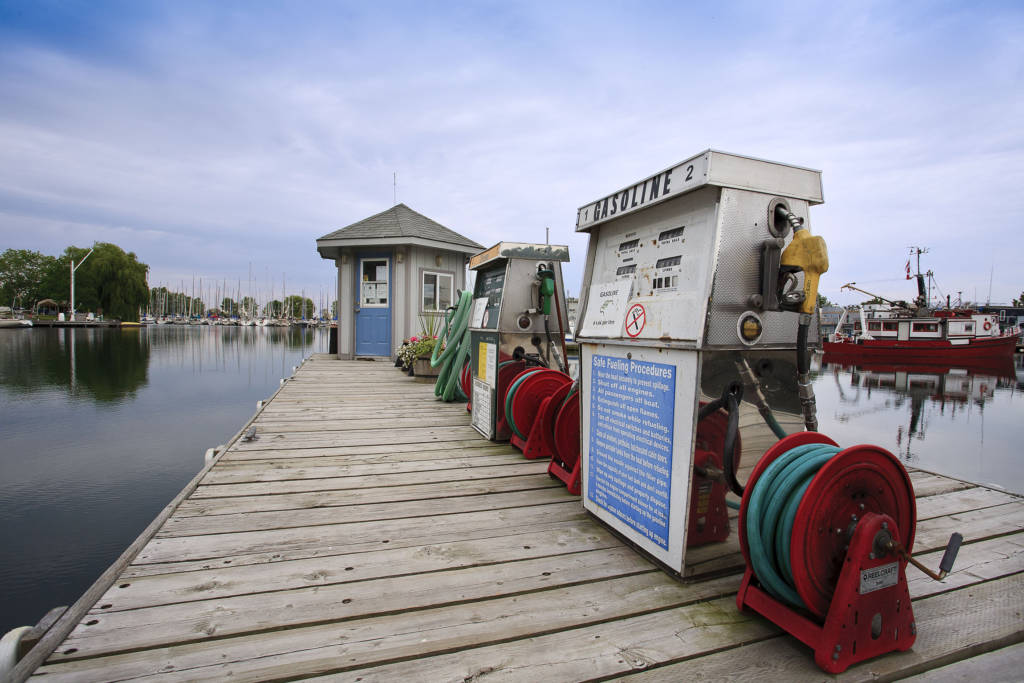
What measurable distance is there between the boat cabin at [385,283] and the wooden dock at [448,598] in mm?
8215

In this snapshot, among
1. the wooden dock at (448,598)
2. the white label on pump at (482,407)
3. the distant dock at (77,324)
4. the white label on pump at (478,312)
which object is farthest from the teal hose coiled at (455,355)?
the distant dock at (77,324)

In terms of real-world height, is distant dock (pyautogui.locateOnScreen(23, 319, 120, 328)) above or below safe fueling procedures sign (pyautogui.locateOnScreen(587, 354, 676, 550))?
below

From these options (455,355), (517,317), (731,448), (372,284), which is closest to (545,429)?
(517,317)

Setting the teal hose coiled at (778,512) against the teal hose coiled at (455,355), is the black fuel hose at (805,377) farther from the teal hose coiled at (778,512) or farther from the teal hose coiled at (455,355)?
the teal hose coiled at (455,355)

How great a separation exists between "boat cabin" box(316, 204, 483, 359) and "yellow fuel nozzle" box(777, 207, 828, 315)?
31.8ft

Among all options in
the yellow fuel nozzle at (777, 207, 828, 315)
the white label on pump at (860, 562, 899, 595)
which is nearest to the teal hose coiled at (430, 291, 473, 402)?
the yellow fuel nozzle at (777, 207, 828, 315)

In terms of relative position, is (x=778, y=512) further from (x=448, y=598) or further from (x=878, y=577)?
(x=448, y=598)

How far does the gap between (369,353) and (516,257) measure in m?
8.12

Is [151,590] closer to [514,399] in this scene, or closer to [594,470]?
[594,470]

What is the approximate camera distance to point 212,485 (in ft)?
10.5

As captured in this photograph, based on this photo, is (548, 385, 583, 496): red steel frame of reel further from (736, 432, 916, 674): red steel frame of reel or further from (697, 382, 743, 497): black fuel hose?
(736, 432, 916, 674): red steel frame of reel

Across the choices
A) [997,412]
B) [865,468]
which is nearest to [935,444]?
[997,412]

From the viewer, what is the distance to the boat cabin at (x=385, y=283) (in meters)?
11.3

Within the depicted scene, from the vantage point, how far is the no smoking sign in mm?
2318
